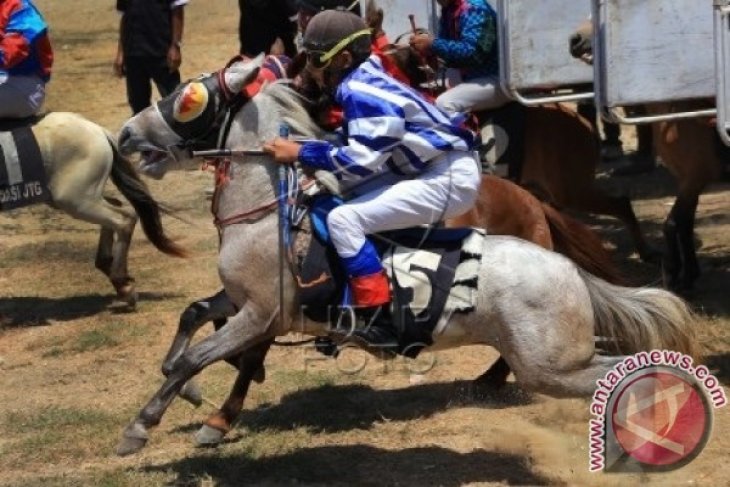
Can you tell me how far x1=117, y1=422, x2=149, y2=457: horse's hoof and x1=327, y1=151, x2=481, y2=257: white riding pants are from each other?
117 cm

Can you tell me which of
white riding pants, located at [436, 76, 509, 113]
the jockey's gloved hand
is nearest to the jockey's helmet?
the jockey's gloved hand

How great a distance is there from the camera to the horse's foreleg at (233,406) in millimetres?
6289

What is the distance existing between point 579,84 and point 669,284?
4.71 feet

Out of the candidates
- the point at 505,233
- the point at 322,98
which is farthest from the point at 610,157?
the point at 322,98

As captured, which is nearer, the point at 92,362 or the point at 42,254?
the point at 92,362

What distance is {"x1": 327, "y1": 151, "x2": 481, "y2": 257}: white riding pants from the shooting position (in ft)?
18.2

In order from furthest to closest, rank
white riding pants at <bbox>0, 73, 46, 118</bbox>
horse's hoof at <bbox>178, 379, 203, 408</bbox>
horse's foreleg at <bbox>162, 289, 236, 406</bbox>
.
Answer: white riding pants at <bbox>0, 73, 46, 118</bbox> < horse's hoof at <bbox>178, 379, 203, 408</bbox> < horse's foreleg at <bbox>162, 289, 236, 406</bbox>

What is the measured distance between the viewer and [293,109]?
586 centimetres

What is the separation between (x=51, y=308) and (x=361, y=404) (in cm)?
334

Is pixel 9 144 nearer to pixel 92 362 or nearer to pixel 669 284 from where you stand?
pixel 92 362

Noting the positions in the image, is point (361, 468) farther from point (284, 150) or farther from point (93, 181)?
point (93, 181)

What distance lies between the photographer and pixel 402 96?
5504 mm

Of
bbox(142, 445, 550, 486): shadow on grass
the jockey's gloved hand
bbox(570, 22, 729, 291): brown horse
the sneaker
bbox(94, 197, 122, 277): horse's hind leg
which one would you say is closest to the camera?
the jockey's gloved hand

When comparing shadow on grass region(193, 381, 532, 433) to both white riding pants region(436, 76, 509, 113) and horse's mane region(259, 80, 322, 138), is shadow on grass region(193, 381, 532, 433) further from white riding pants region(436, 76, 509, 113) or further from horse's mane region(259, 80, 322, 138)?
white riding pants region(436, 76, 509, 113)
